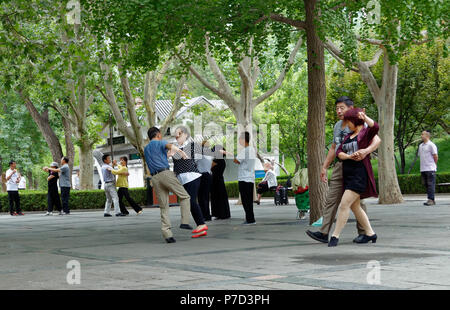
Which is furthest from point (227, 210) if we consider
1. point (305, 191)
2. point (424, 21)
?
point (424, 21)

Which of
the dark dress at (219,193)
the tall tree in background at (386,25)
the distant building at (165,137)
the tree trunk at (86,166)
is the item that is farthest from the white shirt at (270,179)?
the distant building at (165,137)

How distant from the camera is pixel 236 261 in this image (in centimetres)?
757

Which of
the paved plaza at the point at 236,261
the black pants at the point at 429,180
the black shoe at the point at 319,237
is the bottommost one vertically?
the paved plaza at the point at 236,261

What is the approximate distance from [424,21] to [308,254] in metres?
7.12

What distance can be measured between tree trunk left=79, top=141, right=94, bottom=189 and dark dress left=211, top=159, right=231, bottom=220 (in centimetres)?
1756

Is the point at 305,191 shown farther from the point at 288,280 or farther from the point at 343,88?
the point at 343,88

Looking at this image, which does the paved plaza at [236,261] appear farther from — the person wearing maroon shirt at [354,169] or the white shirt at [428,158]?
the white shirt at [428,158]

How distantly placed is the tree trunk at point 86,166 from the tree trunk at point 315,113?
21551 mm

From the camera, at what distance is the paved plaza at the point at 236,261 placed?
5.84 meters

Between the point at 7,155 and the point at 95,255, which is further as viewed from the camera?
the point at 7,155

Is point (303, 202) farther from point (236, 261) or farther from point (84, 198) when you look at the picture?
point (84, 198)

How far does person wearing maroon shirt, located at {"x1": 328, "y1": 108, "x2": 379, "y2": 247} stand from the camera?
881cm

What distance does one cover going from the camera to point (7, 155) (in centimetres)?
5297
